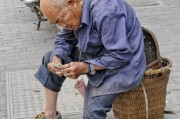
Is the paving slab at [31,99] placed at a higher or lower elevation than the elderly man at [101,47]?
lower

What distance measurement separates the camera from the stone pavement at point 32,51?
4246mm

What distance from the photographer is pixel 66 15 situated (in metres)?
2.90

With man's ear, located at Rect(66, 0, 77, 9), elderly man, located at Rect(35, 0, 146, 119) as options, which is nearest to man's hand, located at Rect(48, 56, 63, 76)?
elderly man, located at Rect(35, 0, 146, 119)

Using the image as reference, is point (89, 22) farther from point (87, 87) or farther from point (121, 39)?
Answer: point (87, 87)

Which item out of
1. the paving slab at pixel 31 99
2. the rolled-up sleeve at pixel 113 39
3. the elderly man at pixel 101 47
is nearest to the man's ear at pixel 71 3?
the elderly man at pixel 101 47

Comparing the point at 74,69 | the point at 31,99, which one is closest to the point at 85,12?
the point at 74,69

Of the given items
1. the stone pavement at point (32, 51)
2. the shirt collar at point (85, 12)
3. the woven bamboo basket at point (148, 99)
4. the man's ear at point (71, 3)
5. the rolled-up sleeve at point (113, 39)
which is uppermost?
the man's ear at point (71, 3)

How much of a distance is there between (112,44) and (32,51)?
311cm

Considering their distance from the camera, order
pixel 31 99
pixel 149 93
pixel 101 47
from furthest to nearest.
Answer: pixel 31 99, pixel 149 93, pixel 101 47

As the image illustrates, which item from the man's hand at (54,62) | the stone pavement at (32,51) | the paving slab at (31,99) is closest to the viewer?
the man's hand at (54,62)

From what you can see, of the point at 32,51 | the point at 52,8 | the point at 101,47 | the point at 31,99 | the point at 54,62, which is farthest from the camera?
the point at 32,51

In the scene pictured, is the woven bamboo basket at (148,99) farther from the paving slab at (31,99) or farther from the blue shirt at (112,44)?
the paving slab at (31,99)

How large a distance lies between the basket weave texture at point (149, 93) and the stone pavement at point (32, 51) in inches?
16.7

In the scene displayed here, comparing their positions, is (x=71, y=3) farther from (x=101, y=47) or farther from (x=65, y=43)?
(x=65, y=43)
